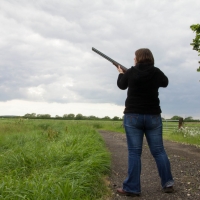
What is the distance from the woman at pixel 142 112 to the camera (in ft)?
14.0

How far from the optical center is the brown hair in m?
4.32

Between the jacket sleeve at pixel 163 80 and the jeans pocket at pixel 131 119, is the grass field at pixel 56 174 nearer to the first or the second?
the jeans pocket at pixel 131 119

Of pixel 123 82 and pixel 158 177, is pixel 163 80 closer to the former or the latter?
pixel 123 82

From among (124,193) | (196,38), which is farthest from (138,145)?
(196,38)

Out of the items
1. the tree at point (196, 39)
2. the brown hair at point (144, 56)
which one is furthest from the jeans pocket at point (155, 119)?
the tree at point (196, 39)

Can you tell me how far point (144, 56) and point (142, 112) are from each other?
32.1 inches

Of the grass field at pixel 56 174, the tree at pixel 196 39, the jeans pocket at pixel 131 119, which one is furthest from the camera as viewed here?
the tree at pixel 196 39

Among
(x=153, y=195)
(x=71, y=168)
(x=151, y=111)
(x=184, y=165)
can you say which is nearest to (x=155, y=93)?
(x=151, y=111)

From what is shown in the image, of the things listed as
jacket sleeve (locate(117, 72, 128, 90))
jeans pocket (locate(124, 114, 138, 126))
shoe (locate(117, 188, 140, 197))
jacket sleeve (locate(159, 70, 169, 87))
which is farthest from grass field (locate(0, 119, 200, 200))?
jacket sleeve (locate(159, 70, 169, 87))

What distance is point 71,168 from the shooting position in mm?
5113

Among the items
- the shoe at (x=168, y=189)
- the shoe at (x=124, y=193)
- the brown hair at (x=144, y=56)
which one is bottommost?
the shoe at (x=124, y=193)

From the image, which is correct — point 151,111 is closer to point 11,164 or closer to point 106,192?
point 106,192

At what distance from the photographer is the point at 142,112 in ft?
13.9

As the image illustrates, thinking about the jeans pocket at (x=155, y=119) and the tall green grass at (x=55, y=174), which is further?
the jeans pocket at (x=155, y=119)
